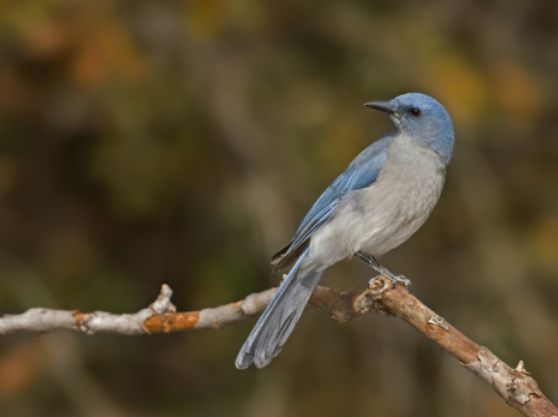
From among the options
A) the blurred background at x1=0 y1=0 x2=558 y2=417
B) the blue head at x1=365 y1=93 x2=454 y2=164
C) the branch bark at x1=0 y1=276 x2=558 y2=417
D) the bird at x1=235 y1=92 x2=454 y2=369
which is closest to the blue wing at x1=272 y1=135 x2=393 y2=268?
the bird at x1=235 y1=92 x2=454 y2=369

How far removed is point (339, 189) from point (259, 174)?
1753mm

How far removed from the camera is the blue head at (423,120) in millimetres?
3945

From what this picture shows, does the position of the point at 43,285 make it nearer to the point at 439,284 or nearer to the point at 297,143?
the point at 297,143

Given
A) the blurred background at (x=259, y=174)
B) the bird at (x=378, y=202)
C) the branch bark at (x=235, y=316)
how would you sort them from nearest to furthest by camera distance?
the branch bark at (x=235, y=316) → the bird at (x=378, y=202) → the blurred background at (x=259, y=174)

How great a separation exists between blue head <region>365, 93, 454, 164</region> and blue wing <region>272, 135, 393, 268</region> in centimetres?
12

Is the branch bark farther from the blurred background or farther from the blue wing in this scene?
the blurred background

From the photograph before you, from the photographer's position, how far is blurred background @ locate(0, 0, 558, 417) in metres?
5.63

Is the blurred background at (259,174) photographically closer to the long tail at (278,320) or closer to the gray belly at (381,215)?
the gray belly at (381,215)

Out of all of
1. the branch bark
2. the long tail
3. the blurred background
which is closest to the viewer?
the branch bark

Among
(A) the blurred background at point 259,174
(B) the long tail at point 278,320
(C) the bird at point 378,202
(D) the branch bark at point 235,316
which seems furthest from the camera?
(A) the blurred background at point 259,174

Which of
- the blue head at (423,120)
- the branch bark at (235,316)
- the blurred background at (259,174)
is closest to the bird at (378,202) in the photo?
the blue head at (423,120)

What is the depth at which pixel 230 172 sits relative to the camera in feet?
20.4

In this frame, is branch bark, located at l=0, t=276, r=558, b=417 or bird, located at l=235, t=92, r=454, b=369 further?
bird, located at l=235, t=92, r=454, b=369

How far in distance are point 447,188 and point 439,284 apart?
487mm
